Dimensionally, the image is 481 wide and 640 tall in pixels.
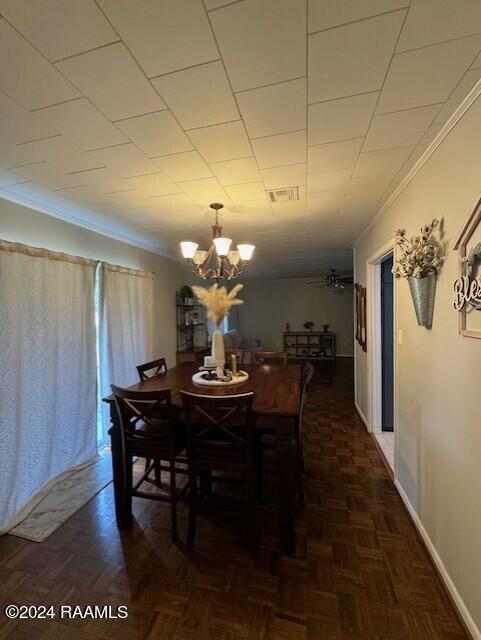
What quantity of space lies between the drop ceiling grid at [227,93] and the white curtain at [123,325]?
120 cm

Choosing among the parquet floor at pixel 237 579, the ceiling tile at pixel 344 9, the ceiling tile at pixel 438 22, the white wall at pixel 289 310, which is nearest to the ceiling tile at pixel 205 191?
the ceiling tile at pixel 344 9

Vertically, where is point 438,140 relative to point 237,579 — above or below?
above

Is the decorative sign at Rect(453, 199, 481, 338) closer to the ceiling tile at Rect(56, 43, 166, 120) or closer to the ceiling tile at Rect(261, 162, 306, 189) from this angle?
the ceiling tile at Rect(261, 162, 306, 189)

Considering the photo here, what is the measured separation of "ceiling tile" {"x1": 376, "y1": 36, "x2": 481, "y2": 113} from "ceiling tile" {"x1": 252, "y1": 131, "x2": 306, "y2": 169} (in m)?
0.42

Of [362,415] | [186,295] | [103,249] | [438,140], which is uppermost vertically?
[438,140]

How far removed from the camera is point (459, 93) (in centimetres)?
127

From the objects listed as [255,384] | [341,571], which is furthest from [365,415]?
[341,571]

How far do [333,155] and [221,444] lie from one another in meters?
1.90

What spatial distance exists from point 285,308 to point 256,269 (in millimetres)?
2734

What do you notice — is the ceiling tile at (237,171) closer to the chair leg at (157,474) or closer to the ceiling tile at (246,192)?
the ceiling tile at (246,192)

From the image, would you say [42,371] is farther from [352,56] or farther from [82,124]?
[352,56]

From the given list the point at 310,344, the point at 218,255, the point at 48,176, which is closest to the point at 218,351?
the point at 218,255

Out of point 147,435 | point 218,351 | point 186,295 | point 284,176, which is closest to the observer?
point 147,435

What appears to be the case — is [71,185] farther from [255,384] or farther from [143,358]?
[143,358]
